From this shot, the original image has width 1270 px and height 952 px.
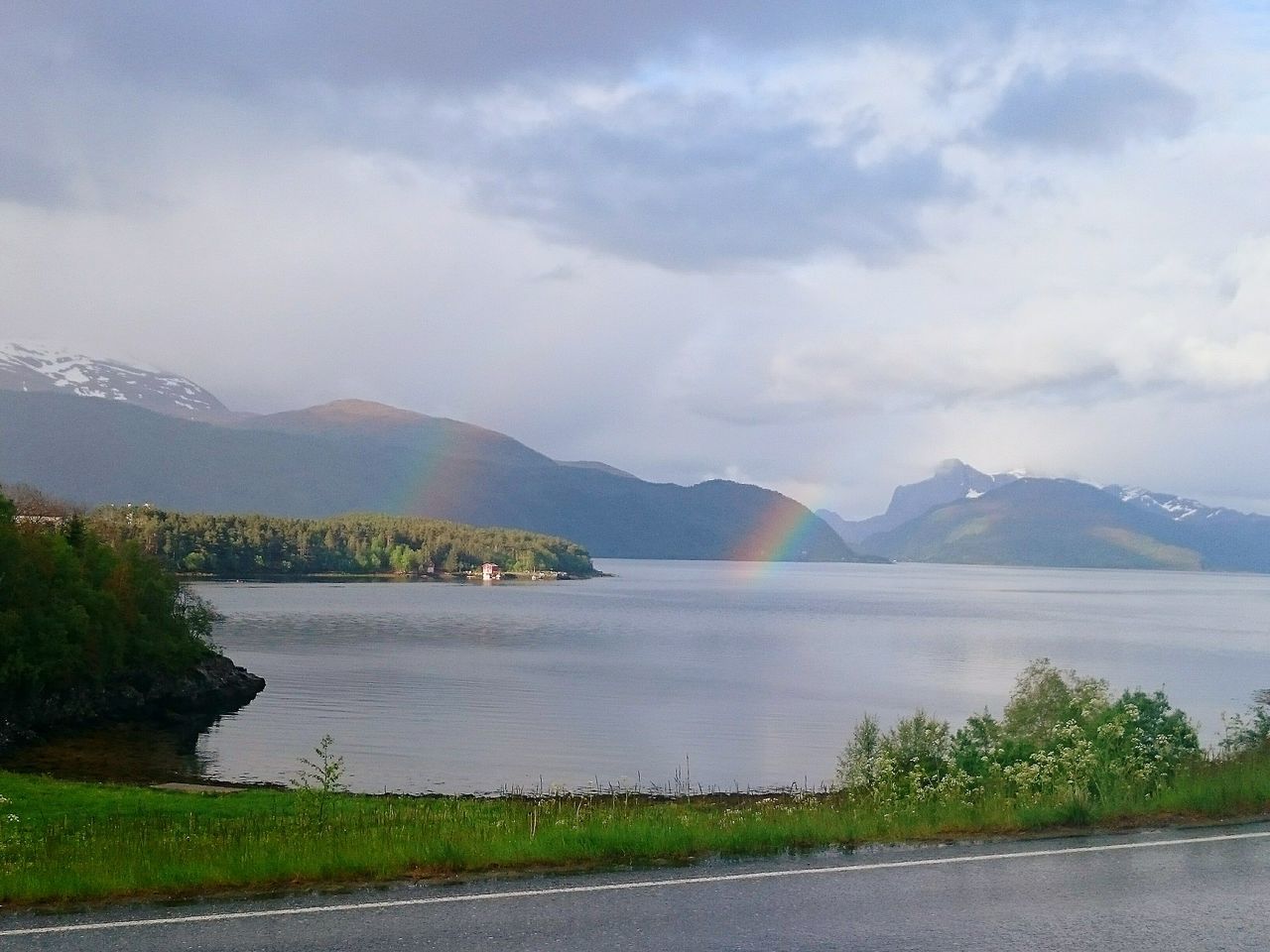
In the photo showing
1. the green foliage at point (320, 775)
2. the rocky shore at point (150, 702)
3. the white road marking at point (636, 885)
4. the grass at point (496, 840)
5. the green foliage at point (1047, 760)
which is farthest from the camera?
the rocky shore at point (150, 702)

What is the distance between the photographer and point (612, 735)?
64.9m

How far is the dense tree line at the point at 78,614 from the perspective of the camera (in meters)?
62.9

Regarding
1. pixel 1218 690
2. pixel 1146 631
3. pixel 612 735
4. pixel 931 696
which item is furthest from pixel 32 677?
pixel 1146 631

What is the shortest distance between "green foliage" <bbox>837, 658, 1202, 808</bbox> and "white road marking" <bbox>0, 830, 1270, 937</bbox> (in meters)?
1.84

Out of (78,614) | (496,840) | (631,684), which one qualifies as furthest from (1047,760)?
(631,684)

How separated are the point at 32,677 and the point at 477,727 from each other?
946 inches

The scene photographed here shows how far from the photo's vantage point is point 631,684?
90.7 metres

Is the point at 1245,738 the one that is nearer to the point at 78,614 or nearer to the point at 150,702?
the point at 78,614

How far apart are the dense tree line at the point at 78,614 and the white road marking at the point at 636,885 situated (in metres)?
55.6

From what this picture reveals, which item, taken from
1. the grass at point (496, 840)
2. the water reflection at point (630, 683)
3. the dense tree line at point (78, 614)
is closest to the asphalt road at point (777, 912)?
the grass at point (496, 840)

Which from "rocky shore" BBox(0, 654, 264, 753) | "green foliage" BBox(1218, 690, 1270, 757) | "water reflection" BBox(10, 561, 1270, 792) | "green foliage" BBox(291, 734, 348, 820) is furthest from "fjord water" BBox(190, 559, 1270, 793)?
"green foliage" BBox(1218, 690, 1270, 757)

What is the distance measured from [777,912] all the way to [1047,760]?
898 centimetres

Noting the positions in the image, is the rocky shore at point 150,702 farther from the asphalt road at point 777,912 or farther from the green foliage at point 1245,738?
the green foliage at point 1245,738

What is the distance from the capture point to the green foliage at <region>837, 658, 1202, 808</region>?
17.6 meters
